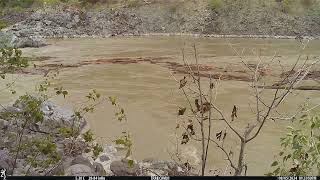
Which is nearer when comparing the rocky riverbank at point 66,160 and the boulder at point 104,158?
the rocky riverbank at point 66,160

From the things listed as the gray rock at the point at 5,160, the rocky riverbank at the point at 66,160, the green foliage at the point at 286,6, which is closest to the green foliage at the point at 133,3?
the green foliage at the point at 286,6

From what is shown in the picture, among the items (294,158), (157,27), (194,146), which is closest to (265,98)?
(194,146)

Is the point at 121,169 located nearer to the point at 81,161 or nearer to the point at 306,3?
the point at 81,161

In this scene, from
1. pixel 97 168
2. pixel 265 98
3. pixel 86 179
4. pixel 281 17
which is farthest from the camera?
pixel 281 17

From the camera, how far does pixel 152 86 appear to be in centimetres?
1961

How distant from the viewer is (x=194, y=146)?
11.3m

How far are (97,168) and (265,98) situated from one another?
30.4 feet

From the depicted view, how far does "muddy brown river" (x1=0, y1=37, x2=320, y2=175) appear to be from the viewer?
38.1 feet

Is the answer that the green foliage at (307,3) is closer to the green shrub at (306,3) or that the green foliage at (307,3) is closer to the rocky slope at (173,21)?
the green shrub at (306,3)

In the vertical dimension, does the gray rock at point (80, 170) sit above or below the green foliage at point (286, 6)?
below

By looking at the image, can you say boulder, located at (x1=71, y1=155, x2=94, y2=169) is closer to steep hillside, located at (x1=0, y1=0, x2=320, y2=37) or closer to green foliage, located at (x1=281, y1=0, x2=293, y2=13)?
steep hillside, located at (x1=0, y1=0, x2=320, y2=37)

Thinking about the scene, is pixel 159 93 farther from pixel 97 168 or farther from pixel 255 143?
pixel 97 168

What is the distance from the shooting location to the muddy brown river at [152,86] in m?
11.6

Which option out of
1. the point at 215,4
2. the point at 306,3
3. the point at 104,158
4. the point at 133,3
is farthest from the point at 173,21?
the point at 104,158
